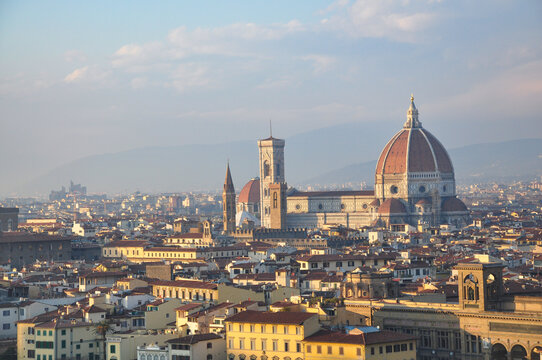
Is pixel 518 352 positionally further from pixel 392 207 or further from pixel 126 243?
pixel 392 207

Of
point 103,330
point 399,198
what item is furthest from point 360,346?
Answer: point 399,198

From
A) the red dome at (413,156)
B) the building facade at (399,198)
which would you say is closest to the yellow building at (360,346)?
the building facade at (399,198)

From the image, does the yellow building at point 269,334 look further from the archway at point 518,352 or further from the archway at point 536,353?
the archway at point 536,353

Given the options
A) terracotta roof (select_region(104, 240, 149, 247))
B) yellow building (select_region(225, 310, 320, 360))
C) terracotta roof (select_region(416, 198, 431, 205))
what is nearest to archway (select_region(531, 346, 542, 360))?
yellow building (select_region(225, 310, 320, 360))

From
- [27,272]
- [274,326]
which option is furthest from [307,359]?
[27,272]

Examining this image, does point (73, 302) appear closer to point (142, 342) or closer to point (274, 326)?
point (142, 342)

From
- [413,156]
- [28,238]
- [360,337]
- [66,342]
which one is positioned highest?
[413,156]
